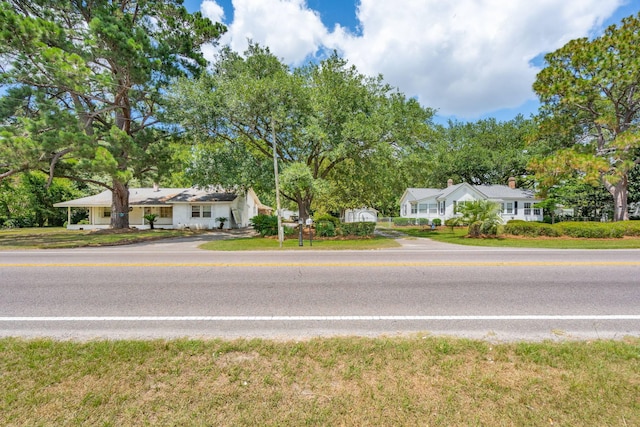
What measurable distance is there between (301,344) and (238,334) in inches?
40.7

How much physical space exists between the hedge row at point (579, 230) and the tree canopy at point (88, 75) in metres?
24.6

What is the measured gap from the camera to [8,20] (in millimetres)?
15023

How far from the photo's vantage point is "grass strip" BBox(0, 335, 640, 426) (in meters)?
2.51

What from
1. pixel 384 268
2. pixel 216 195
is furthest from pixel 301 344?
pixel 216 195

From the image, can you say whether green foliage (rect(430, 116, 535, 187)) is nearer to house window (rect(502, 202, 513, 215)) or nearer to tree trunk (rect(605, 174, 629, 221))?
house window (rect(502, 202, 513, 215))

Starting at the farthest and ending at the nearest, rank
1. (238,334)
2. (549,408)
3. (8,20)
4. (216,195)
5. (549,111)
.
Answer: (216,195) → (549,111) → (8,20) → (238,334) → (549,408)

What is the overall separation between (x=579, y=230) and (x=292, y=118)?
19.1m

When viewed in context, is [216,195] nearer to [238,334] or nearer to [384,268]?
[384,268]

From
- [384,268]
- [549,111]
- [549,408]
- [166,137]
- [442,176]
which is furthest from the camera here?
[442,176]

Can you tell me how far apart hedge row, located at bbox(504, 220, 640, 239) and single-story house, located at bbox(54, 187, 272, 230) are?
23469 mm

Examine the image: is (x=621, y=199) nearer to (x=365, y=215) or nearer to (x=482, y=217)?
(x=482, y=217)

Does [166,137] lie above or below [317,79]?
below

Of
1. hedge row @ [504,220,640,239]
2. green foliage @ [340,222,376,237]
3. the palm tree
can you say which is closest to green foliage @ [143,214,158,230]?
green foliage @ [340,222,376,237]

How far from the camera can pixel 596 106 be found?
2372 cm
